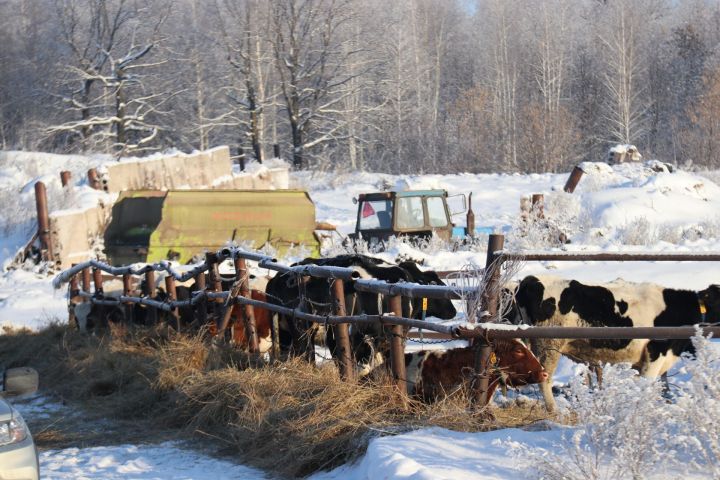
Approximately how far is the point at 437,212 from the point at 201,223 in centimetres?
531

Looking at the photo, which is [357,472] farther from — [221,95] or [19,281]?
[221,95]

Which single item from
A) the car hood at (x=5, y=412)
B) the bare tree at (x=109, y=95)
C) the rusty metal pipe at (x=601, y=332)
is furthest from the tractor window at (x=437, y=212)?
the bare tree at (x=109, y=95)

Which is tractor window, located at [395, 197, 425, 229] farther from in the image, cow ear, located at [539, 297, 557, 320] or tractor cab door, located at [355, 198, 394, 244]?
cow ear, located at [539, 297, 557, 320]

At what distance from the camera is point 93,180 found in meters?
27.4

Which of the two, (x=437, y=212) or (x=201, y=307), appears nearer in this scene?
(x=201, y=307)

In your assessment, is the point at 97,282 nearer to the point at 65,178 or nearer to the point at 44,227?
the point at 44,227

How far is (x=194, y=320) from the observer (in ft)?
Result: 37.6

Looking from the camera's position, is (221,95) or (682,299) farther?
(221,95)

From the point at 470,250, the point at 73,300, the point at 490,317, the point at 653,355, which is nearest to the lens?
the point at 490,317

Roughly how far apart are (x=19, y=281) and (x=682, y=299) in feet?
62.3

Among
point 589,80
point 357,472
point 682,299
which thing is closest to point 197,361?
point 357,472

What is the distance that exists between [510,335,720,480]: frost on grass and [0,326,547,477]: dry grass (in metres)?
1.40

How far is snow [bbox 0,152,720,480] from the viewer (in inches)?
223

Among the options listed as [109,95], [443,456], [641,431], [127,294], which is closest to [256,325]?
[127,294]
